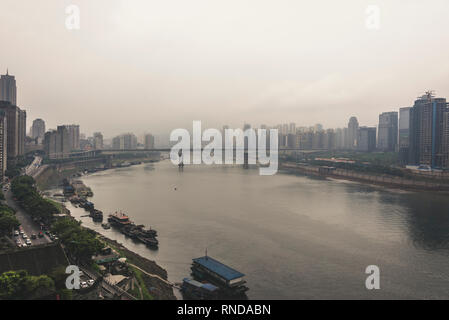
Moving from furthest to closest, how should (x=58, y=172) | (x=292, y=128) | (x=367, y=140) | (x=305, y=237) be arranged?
1. (x=292, y=128)
2. (x=367, y=140)
3. (x=58, y=172)
4. (x=305, y=237)

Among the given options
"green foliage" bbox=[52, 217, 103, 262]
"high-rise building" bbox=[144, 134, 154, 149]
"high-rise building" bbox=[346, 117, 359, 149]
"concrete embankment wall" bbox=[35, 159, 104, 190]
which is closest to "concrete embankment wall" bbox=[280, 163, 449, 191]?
"green foliage" bbox=[52, 217, 103, 262]

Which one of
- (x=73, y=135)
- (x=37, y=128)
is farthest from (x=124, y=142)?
(x=37, y=128)

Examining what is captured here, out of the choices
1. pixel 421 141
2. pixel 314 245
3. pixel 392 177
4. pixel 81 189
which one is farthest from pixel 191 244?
pixel 421 141

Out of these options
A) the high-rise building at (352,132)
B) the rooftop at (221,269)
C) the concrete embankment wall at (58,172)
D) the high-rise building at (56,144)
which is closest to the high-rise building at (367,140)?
the high-rise building at (352,132)

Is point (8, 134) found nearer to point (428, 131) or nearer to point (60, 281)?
Answer: point (60, 281)

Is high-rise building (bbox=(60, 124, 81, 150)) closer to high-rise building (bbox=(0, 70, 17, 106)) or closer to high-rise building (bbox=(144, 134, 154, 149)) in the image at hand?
high-rise building (bbox=(0, 70, 17, 106))

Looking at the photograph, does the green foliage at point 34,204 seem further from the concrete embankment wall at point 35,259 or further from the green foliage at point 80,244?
the concrete embankment wall at point 35,259
